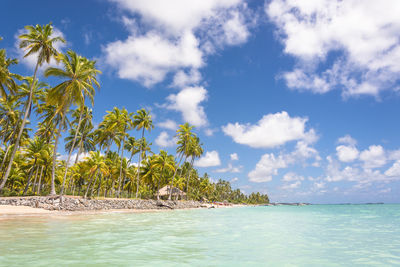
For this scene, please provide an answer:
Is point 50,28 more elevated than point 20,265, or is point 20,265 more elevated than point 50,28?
point 50,28

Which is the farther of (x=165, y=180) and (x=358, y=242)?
(x=165, y=180)

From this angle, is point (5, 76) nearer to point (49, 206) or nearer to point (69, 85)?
point (69, 85)

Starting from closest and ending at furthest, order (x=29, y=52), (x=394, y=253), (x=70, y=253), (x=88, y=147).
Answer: (x=70, y=253)
(x=394, y=253)
(x=29, y=52)
(x=88, y=147)

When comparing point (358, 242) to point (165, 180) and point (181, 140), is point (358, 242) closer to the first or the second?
point (181, 140)


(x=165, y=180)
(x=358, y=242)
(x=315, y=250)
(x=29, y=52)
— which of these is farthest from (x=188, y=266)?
(x=165, y=180)

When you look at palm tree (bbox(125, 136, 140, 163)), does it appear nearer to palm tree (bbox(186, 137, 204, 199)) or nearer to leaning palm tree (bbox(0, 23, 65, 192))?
palm tree (bbox(186, 137, 204, 199))

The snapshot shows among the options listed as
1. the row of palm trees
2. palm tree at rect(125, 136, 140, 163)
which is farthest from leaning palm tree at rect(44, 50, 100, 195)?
palm tree at rect(125, 136, 140, 163)

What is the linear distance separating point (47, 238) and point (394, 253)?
1165cm

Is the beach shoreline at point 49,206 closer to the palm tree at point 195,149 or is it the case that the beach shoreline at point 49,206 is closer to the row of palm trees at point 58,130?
the row of palm trees at point 58,130

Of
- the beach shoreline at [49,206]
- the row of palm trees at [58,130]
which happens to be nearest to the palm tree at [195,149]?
the row of palm trees at [58,130]

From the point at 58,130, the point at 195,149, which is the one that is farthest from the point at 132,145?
the point at 58,130

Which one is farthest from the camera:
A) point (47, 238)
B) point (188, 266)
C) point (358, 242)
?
point (358, 242)

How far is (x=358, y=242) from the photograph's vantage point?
392 inches

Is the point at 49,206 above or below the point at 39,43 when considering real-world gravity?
below
